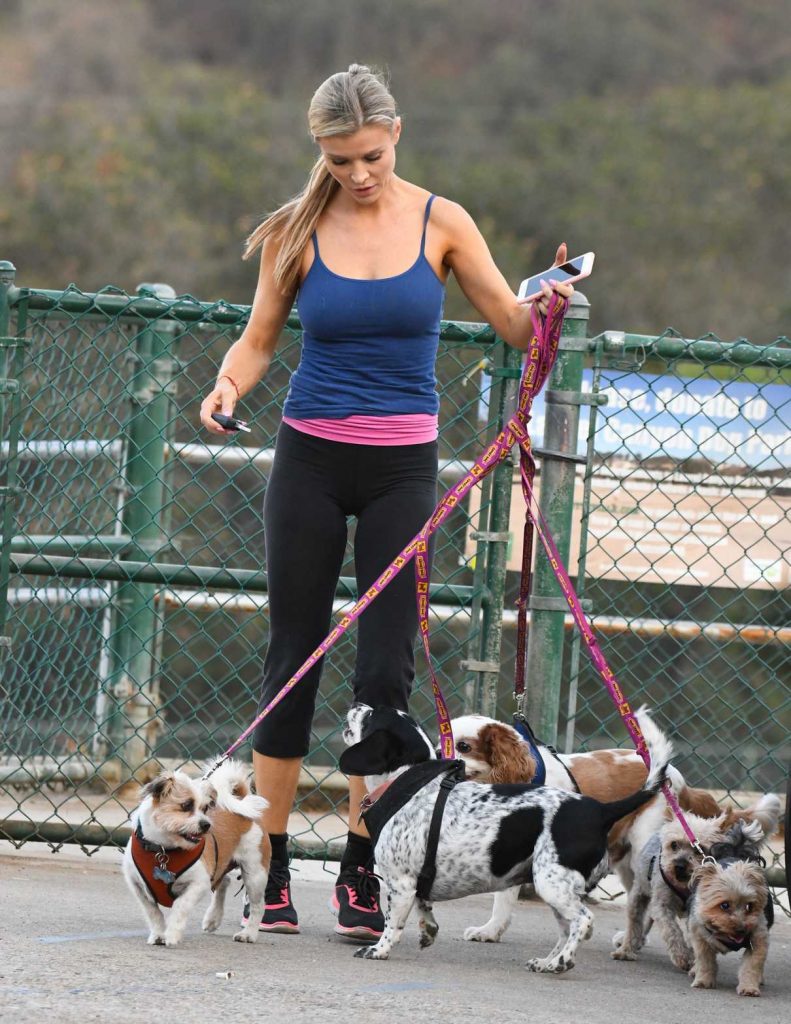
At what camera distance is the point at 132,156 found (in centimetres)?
3161

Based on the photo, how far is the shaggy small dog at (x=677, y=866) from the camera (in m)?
4.21

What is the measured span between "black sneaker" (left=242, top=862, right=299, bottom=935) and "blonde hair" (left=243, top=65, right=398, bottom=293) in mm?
1628

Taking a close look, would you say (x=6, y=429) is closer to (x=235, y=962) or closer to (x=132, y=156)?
(x=235, y=962)

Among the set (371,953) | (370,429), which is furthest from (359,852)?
(370,429)

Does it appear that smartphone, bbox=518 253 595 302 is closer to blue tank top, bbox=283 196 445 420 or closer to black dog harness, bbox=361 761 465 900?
blue tank top, bbox=283 196 445 420

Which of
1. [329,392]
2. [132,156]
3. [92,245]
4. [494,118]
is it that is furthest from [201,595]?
[494,118]

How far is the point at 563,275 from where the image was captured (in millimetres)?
4309

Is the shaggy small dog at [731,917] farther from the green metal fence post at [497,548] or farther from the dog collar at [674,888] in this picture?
the green metal fence post at [497,548]

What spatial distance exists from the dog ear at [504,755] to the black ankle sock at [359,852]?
40cm

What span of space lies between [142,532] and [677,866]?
278 cm

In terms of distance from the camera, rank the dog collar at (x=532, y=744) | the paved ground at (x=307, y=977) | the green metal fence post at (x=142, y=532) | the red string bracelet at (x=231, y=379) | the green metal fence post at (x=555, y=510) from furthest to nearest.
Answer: the green metal fence post at (x=142, y=532)
the green metal fence post at (x=555, y=510)
the dog collar at (x=532, y=744)
the red string bracelet at (x=231, y=379)
the paved ground at (x=307, y=977)

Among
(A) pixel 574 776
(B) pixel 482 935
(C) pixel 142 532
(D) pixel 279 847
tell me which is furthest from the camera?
(C) pixel 142 532

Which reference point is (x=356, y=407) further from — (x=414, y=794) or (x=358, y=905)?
(x=358, y=905)

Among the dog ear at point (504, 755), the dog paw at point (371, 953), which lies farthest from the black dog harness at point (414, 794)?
the dog ear at point (504, 755)
